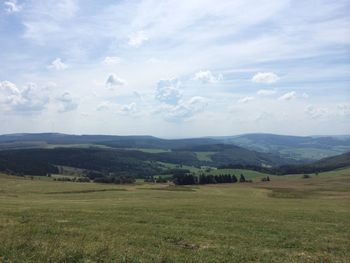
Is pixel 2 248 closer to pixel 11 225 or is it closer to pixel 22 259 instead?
pixel 22 259

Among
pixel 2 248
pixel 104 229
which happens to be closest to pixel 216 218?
pixel 104 229

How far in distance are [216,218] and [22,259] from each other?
61.1 feet

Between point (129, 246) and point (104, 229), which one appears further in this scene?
point (104, 229)

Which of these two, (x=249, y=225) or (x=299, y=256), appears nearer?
(x=299, y=256)

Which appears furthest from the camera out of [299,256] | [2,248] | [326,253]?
[326,253]

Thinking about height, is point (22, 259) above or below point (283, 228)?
above

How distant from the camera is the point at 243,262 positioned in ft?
54.4

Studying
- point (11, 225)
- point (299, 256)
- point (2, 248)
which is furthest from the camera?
point (11, 225)

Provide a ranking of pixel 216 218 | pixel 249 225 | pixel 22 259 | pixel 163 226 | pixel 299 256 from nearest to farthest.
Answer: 1. pixel 22 259
2. pixel 299 256
3. pixel 163 226
4. pixel 249 225
5. pixel 216 218

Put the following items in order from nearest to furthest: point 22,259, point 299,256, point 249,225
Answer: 1. point 22,259
2. point 299,256
3. point 249,225

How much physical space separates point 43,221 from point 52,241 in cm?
789

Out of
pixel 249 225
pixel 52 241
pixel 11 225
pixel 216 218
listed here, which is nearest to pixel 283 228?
pixel 249 225

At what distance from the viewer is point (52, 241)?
731 inches

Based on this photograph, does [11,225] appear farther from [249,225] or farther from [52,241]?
[249,225]
